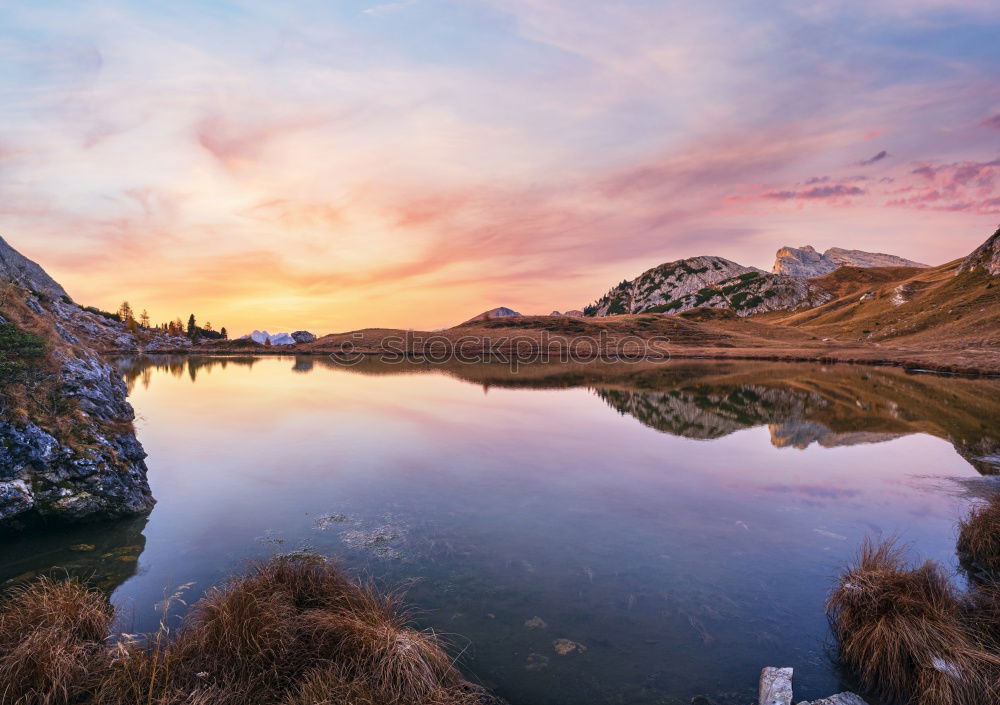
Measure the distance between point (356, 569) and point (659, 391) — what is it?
139 ft

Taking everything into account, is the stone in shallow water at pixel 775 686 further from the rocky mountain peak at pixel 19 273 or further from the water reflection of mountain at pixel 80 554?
→ the rocky mountain peak at pixel 19 273

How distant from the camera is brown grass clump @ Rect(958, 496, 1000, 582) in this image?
11469 mm

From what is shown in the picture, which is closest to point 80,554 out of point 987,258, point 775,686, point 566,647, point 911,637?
point 566,647

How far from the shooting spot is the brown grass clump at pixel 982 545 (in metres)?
11.5

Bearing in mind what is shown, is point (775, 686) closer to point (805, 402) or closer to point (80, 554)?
point (80, 554)

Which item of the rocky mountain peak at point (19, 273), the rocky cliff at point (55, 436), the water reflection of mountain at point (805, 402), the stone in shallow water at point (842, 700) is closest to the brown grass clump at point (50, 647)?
the rocky cliff at point (55, 436)

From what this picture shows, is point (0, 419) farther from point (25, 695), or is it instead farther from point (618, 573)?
point (618, 573)

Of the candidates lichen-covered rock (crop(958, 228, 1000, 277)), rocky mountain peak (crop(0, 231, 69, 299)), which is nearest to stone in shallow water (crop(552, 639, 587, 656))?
rocky mountain peak (crop(0, 231, 69, 299))

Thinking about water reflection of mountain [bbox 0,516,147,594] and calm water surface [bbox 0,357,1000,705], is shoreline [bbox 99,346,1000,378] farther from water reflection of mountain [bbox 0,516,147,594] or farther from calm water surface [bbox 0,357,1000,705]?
water reflection of mountain [bbox 0,516,147,594]

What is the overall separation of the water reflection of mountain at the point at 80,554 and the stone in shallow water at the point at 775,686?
1309 centimetres

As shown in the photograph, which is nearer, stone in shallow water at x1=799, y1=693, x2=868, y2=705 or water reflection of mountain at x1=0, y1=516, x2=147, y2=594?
stone in shallow water at x1=799, y1=693, x2=868, y2=705

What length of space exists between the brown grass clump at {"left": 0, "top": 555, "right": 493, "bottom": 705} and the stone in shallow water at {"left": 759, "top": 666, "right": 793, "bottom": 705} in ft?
14.0

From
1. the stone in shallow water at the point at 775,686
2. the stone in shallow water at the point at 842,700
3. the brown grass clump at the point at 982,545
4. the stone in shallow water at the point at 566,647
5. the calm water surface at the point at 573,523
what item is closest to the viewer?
the stone in shallow water at the point at 842,700

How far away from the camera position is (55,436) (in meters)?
13.3
